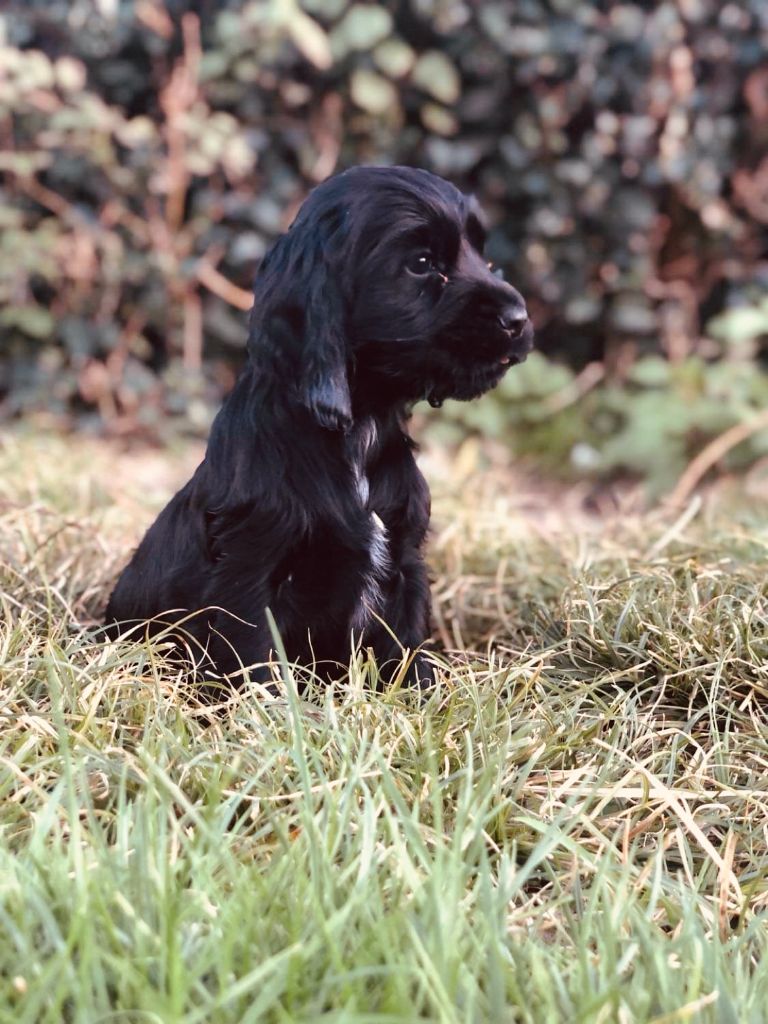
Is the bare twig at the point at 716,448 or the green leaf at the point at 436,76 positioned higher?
the green leaf at the point at 436,76

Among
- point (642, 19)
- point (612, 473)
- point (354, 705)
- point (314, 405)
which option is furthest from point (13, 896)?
point (642, 19)

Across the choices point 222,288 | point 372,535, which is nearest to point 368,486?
point 372,535

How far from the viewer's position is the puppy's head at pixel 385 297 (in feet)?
7.40

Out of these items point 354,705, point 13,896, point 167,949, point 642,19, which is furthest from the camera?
point 642,19

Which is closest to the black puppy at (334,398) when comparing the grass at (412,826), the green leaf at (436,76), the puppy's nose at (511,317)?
the puppy's nose at (511,317)

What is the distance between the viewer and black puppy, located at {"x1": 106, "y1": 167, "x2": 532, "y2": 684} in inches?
89.1

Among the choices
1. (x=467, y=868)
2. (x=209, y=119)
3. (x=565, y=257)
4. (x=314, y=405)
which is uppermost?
(x=209, y=119)

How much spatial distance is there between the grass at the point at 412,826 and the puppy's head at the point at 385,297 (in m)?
0.56

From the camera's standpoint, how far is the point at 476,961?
152 centimetres

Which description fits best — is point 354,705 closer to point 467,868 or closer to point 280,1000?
point 467,868

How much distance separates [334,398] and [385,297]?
24cm

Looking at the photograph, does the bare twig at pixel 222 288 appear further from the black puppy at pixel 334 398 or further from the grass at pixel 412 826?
the black puppy at pixel 334 398

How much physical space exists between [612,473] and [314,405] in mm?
3232

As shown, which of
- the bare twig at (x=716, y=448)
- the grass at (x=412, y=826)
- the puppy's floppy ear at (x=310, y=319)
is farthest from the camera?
the bare twig at (x=716, y=448)
